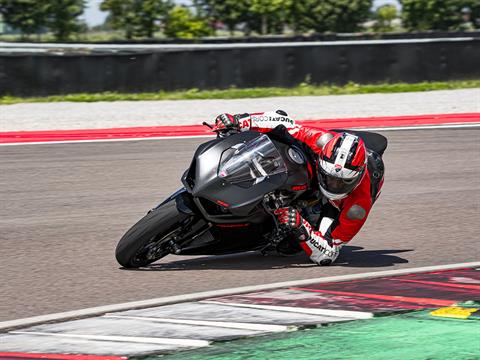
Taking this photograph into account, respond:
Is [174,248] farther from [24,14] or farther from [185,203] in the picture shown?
[24,14]

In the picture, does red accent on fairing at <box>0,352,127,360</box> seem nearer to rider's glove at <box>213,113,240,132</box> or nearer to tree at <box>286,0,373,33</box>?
rider's glove at <box>213,113,240,132</box>

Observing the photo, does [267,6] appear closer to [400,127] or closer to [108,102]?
[108,102]

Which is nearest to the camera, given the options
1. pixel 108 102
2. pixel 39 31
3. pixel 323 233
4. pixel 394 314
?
pixel 394 314

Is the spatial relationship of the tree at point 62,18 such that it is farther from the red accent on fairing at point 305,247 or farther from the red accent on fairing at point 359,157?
the red accent on fairing at point 359,157

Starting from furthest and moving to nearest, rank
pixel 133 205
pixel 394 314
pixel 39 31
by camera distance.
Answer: pixel 39 31
pixel 133 205
pixel 394 314

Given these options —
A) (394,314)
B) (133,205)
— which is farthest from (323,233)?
(133,205)

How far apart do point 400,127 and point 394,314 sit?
10.4 m

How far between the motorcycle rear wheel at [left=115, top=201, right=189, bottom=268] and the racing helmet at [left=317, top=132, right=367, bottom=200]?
1027 millimetres

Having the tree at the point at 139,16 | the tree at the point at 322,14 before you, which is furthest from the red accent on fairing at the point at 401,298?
the tree at the point at 322,14

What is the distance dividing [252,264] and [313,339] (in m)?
2.28

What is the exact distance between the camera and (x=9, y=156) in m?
12.9

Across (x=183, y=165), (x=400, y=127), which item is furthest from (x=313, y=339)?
(x=400, y=127)

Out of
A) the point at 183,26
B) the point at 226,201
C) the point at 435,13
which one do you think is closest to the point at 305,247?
the point at 226,201

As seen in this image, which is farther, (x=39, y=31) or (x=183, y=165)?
(x=39, y=31)
